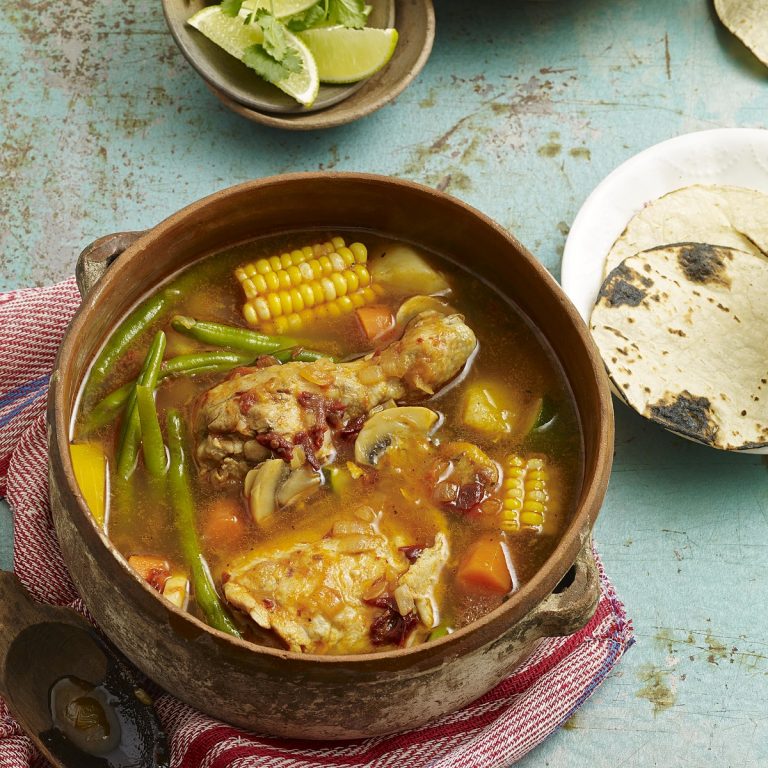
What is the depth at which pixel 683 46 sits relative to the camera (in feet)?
14.7

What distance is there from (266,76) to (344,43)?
35 centimetres

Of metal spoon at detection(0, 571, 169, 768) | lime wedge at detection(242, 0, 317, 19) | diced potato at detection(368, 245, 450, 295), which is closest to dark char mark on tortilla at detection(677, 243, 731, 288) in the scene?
diced potato at detection(368, 245, 450, 295)

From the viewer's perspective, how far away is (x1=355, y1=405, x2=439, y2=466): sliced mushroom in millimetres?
2934

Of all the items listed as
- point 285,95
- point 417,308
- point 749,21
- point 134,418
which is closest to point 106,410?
point 134,418

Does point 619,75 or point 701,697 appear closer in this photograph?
point 701,697

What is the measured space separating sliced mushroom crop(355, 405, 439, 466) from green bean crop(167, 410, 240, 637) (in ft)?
1.59

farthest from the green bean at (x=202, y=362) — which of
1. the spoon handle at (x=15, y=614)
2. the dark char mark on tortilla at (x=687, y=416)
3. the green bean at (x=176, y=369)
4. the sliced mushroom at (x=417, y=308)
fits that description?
the dark char mark on tortilla at (x=687, y=416)

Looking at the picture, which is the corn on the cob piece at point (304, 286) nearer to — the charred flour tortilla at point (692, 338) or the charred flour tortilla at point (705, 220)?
the charred flour tortilla at point (692, 338)

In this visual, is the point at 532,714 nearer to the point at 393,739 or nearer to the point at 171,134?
the point at 393,739

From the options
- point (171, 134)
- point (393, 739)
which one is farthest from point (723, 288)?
point (171, 134)

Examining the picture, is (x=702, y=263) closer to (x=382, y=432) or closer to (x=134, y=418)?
(x=382, y=432)

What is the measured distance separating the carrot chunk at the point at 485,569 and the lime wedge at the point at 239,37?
1.94m

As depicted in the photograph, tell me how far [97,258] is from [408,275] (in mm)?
957

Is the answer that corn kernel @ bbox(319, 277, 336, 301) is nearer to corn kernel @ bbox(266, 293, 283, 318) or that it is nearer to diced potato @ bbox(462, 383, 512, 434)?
corn kernel @ bbox(266, 293, 283, 318)
